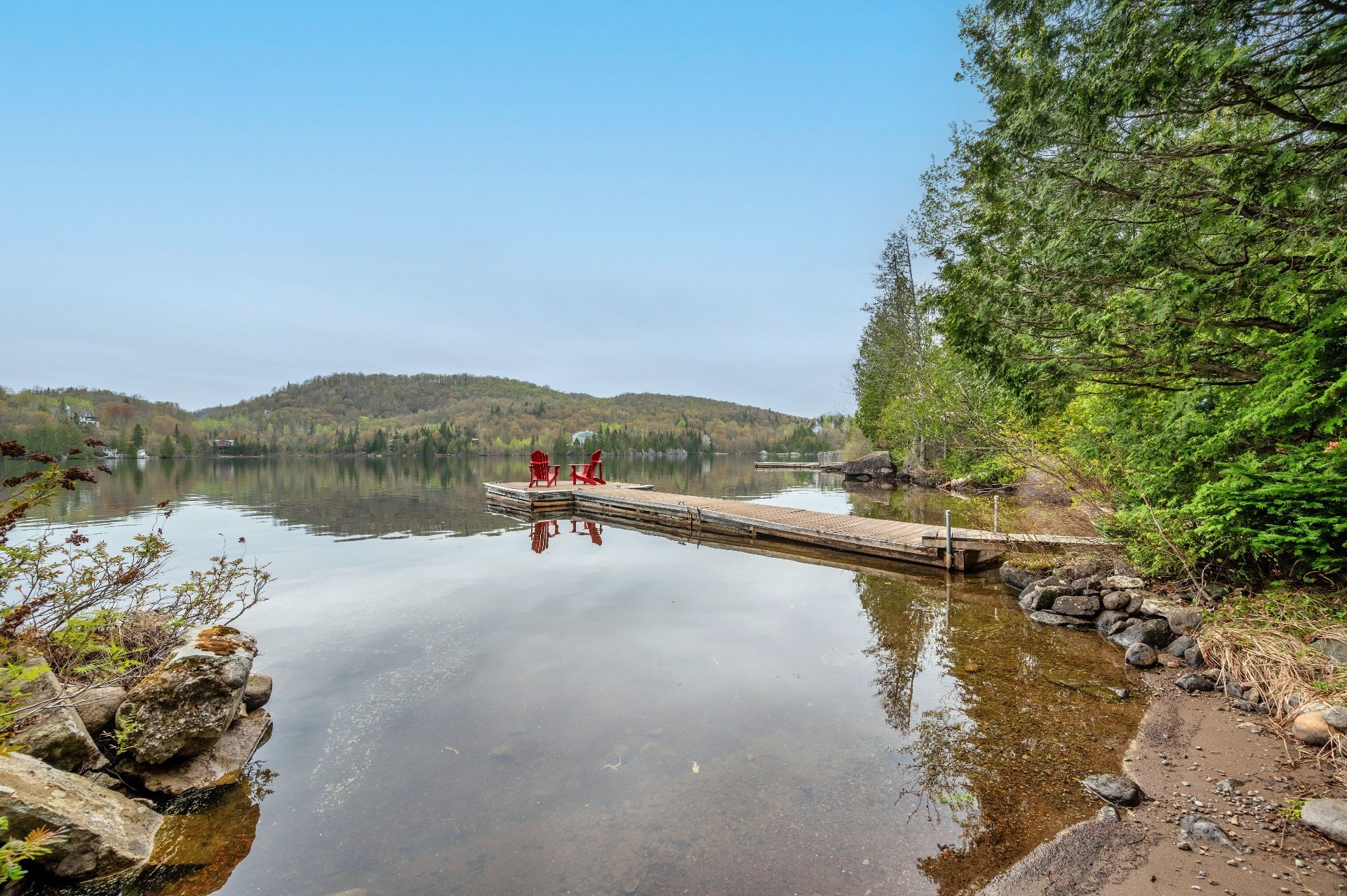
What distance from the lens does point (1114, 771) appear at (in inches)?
177

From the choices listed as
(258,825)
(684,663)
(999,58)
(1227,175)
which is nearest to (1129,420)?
(1227,175)

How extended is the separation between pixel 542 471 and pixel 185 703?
20069 millimetres

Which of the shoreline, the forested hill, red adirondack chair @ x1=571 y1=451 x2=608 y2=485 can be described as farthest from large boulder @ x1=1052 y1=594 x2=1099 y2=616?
the forested hill

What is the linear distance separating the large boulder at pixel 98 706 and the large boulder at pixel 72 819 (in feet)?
2.78

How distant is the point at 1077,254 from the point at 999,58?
265 centimetres

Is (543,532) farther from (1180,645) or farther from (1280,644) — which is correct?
(1280,644)

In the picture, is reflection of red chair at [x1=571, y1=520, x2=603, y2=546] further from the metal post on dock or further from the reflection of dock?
the metal post on dock

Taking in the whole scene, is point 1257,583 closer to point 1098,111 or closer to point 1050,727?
point 1050,727

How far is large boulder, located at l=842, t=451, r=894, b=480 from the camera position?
37.4m

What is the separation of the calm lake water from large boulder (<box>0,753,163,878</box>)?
0.19m

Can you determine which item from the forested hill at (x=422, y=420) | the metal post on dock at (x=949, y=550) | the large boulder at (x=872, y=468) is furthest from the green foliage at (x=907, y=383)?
the forested hill at (x=422, y=420)

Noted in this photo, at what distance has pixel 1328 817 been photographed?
11.3ft

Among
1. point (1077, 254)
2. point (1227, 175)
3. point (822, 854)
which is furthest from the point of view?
point (1077, 254)

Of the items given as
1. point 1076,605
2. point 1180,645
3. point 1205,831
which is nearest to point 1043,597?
point 1076,605
